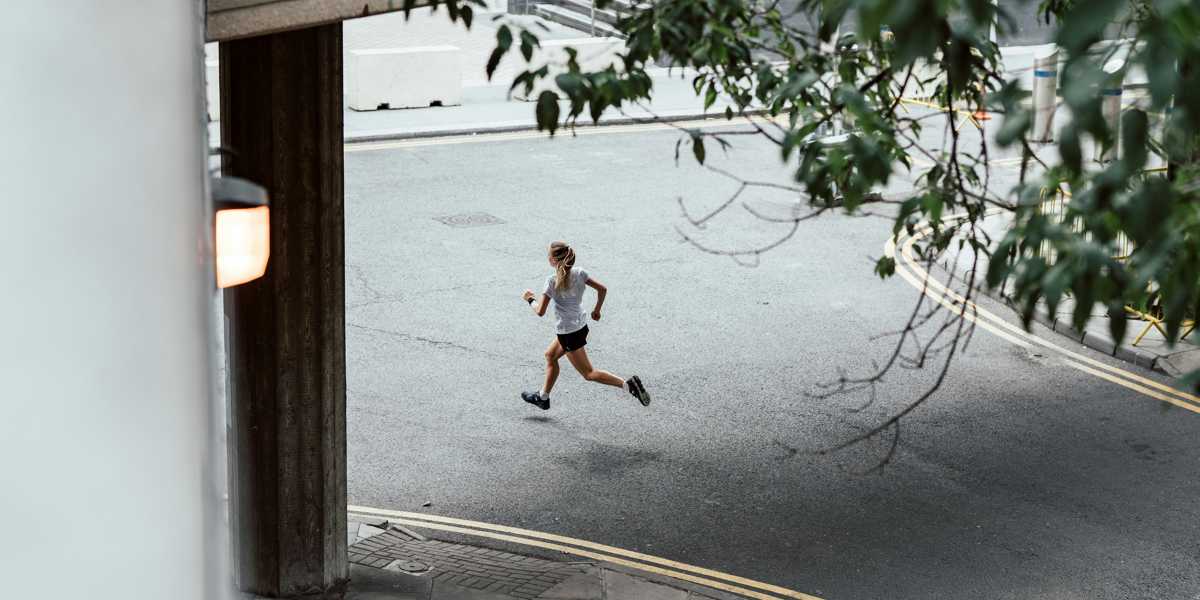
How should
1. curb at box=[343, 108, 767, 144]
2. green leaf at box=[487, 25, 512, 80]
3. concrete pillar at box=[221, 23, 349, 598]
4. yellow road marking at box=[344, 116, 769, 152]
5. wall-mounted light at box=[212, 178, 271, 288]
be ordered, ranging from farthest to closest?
curb at box=[343, 108, 767, 144], yellow road marking at box=[344, 116, 769, 152], concrete pillar at box=[221, 23, 349, 598], green leaf at box=[487, 25, 512, 80], wall-mounted light at box=[212, 178, 271, 288]

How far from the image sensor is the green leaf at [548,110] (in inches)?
185

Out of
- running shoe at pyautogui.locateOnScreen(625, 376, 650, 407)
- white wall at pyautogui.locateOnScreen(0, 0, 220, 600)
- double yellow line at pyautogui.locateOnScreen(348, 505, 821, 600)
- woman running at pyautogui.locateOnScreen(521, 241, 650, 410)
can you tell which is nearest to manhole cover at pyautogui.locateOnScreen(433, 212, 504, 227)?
woman running at pyautogui.locateOnScreen(521, 241, 650, 410)

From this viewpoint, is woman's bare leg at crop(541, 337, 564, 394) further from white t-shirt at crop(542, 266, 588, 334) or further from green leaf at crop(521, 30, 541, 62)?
green leaf at crop(521, 30, 541, 62)

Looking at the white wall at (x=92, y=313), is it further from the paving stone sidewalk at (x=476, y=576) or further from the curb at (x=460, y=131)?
the curb at (x=460, y=131)

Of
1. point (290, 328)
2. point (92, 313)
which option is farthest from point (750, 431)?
point (92, 313)

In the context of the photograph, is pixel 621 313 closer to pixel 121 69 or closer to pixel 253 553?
pixel 253 553

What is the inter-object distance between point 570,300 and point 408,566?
325cm

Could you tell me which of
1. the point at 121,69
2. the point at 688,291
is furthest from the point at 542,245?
the point at 121,69

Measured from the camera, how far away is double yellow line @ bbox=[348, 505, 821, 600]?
8617mm

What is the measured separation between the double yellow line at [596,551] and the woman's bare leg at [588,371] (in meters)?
2.29

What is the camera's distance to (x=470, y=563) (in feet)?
29.2

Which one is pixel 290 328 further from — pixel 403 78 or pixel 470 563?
pixel 403 78

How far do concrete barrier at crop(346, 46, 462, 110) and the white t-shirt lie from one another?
13.7 meters

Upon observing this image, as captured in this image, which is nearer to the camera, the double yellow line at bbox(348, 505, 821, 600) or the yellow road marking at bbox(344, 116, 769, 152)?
the double yellow line at bbox(348, 505, 821, 600)
